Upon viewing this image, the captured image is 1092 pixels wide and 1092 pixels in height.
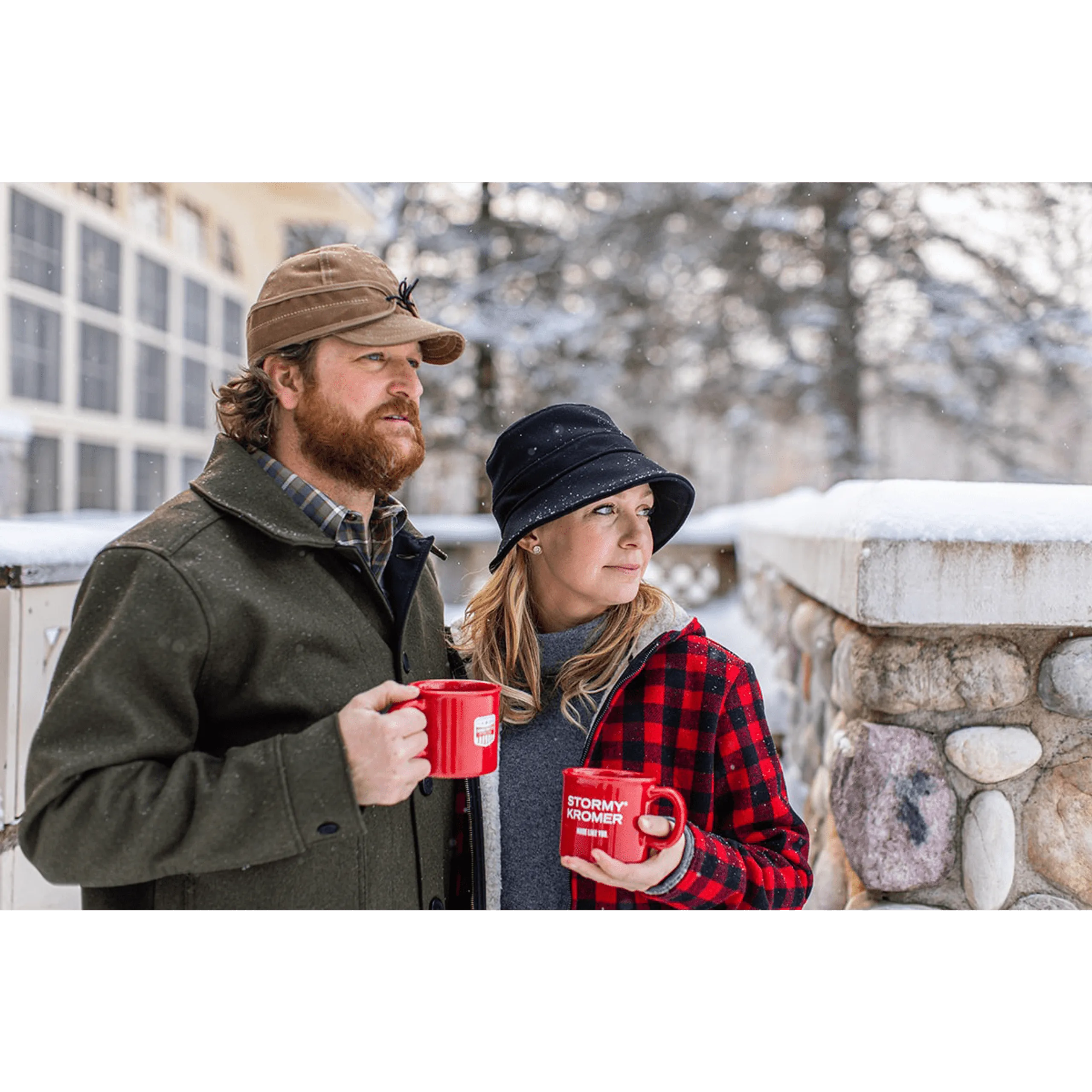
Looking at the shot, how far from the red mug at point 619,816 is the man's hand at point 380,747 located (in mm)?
255

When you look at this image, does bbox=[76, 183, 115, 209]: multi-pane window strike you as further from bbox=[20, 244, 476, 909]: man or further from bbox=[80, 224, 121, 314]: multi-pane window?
bbox=[20, 244, 476, 909]: man

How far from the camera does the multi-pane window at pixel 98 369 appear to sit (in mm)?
9836

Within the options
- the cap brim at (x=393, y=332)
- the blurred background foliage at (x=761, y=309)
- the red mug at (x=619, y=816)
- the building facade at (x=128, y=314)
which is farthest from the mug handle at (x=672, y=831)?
the blurred background foliage at (x=761, y=309)

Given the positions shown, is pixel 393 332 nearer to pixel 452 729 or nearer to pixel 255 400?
pixel 255 400

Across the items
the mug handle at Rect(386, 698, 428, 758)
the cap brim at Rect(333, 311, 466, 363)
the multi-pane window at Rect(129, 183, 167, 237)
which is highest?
the multi-pane window at Rect(129, 183, 167, 237)

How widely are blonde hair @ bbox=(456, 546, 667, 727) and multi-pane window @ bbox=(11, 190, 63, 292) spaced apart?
28.7 ft

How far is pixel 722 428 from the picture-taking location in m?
12.8

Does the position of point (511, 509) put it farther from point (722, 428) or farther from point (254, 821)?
point (722, 428)

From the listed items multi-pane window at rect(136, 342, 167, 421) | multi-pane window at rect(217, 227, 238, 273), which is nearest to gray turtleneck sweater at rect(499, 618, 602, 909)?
multi-pane window at rect(136, 342, 167, 421)

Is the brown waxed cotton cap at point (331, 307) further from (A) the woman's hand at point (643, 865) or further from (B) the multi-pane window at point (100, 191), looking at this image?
(B) the multi-pane window at point (100, 191)

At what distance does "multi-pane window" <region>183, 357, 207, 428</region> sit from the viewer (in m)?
11.5

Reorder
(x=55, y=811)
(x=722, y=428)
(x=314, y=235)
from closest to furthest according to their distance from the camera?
(x=55, y=811) → (x=314, y=235) → (x=722, y=428)
